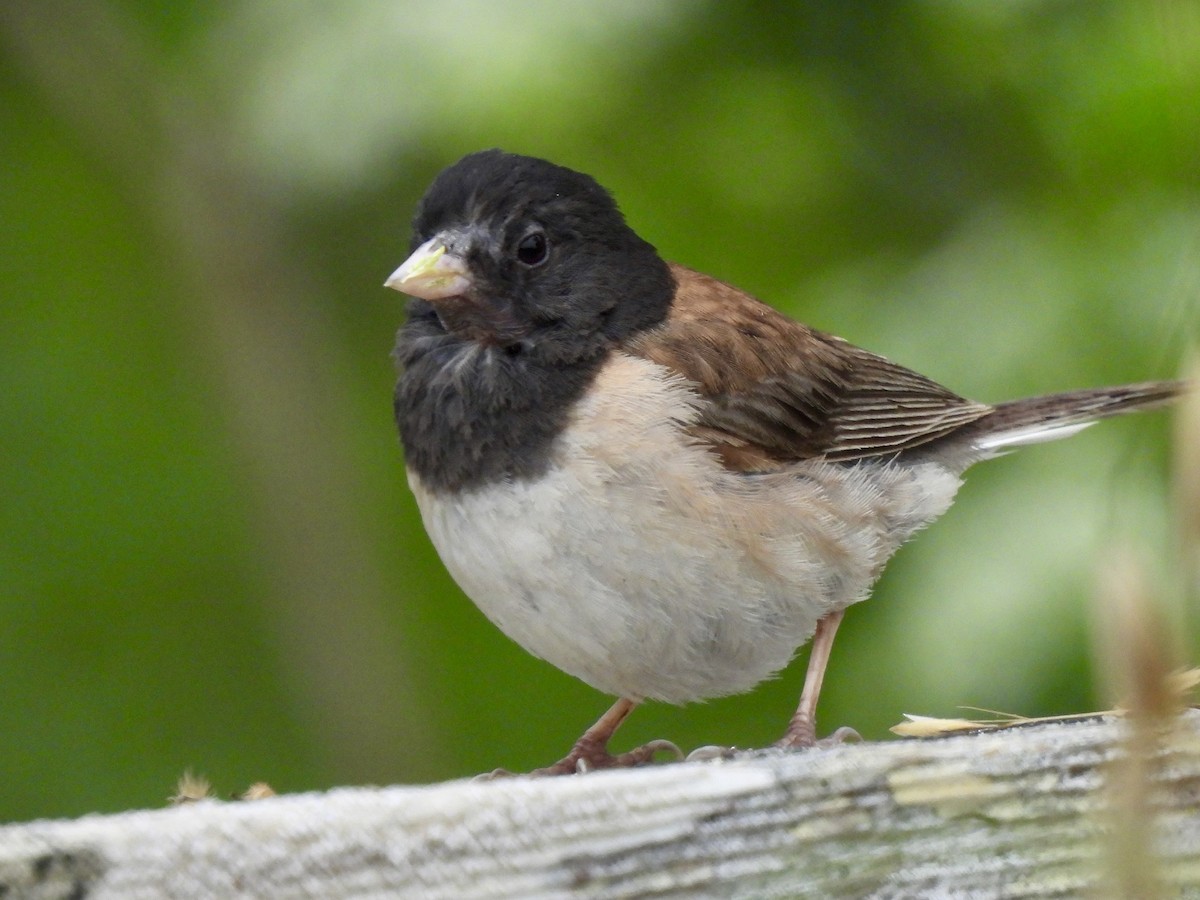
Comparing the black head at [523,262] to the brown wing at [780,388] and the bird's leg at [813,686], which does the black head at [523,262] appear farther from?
the bird's leg at [813,686]

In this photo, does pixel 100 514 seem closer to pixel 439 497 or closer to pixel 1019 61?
pixel 439 497

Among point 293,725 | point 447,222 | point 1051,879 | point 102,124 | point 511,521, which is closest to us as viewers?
point 1051,879

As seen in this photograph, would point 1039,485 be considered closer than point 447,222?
Yes

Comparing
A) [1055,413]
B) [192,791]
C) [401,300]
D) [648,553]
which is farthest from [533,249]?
[401,300]

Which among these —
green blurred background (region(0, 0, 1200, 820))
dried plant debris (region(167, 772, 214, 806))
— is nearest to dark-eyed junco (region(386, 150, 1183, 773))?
green blurred background (region(0, 0, 1200, 820))

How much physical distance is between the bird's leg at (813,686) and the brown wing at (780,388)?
0.30 m

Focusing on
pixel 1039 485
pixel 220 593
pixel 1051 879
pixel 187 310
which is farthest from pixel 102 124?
pixel 1051 879

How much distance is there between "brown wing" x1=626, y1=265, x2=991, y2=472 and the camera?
8.46 ft

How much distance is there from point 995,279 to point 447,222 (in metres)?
0.88

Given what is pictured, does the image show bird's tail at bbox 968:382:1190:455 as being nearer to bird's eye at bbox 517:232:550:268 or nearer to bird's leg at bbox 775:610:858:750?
bird's leg at bbox 775:610:858:750

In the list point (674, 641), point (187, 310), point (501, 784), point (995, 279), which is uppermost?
point (187, 310)

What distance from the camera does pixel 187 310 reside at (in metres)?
4.22

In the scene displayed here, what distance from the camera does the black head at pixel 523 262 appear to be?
8.09 ft

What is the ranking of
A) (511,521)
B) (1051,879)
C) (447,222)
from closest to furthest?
(1051,879)
(511,521)
(447,222)
